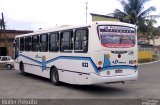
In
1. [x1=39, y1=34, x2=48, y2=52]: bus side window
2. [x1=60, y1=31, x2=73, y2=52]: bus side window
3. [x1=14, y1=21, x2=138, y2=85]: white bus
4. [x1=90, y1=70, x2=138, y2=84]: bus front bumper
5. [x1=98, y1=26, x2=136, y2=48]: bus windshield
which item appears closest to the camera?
[x1=90, y1=70, x2=138, y2=84]: bus front bumper

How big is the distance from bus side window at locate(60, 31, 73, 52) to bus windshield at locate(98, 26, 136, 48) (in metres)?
1.96

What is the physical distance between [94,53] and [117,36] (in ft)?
4.63

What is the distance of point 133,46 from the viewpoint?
13977 mm

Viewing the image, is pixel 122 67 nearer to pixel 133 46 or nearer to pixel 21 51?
pixel 133 46

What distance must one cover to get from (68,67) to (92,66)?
2073 millimetres

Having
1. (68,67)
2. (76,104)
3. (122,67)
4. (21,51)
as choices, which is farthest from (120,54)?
(21,51)

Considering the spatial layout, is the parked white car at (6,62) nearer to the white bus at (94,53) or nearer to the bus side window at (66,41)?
the white bus at (94,53)

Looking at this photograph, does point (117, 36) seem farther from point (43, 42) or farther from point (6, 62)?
point (6, 62)

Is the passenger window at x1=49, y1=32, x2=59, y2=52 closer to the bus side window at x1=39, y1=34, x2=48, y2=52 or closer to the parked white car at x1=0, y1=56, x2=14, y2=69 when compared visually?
the bus side window at x1=39, y1=34, x2=48, y2=52

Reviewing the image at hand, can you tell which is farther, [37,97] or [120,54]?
[120,54]

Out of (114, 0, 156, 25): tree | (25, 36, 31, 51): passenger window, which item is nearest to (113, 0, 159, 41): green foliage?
(114, 0, 156, 25): tree

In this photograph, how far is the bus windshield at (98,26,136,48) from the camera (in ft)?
42.7

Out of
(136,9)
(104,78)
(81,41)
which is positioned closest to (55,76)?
(81,41)

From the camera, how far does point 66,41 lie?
14906mm
